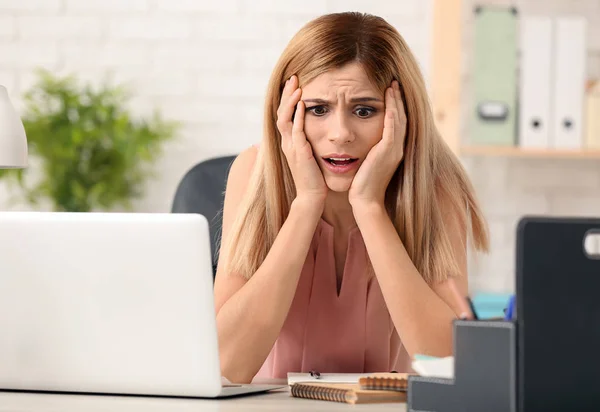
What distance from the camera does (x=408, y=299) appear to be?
1502 millimetres

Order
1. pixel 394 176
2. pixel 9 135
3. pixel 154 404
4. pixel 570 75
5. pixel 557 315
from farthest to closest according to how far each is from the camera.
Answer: pixel 570 75 → pixel 394 176 → pixel 9 135 → pixel 154 404 → pixel 557 315

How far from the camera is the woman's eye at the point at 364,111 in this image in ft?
5.29

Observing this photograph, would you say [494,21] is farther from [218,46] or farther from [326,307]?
[326,307]

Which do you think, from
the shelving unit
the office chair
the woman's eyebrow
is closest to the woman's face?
the woman's eyebrow

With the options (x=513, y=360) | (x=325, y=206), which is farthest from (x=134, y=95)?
(x=513, y=360)

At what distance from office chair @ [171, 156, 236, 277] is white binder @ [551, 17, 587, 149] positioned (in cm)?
129

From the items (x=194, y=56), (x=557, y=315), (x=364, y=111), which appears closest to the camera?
(x=557, y=315)

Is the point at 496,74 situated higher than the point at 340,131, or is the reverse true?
the point at 496,74

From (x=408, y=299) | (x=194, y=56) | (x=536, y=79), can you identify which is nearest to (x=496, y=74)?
(x=536, y=79)

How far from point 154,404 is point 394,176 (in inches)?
31.9

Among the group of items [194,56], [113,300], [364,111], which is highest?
[194,56]

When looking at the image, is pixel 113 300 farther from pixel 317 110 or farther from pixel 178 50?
pixel 178 50

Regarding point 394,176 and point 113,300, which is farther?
point 394,176

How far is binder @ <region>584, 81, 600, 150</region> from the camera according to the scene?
2762mm
